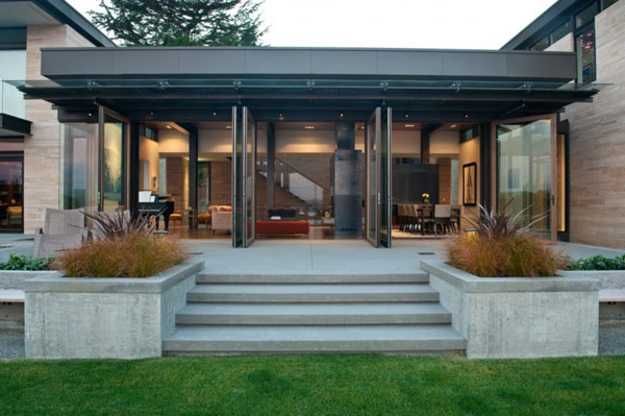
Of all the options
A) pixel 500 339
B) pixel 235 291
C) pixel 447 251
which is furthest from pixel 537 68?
pixel 235 291

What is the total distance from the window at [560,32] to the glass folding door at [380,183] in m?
5.77

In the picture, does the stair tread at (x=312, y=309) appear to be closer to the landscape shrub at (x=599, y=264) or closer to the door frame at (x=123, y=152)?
the landscape shrub at (x=599, y=264)

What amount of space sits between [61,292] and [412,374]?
319 cm

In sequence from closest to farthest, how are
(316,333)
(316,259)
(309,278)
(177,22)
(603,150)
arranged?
(316,333) < (309,278) < (316,259) < (603,150) < (177,22)

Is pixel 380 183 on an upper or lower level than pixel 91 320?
upper

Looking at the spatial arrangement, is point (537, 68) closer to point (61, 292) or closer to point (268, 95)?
point (268, 95)

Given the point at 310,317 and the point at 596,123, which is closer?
the point at 310,317

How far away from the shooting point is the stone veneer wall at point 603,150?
877cm

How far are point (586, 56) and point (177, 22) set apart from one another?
17.0m

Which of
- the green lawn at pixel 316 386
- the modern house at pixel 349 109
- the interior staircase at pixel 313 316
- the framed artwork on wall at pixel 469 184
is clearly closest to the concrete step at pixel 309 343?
the interior staircase at pixel 313 316

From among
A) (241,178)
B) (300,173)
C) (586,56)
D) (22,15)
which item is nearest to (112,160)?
(241,178)

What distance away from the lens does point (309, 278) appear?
16.5 feet

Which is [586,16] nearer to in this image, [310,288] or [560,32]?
[560,32]

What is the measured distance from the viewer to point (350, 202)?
40.2 feet
